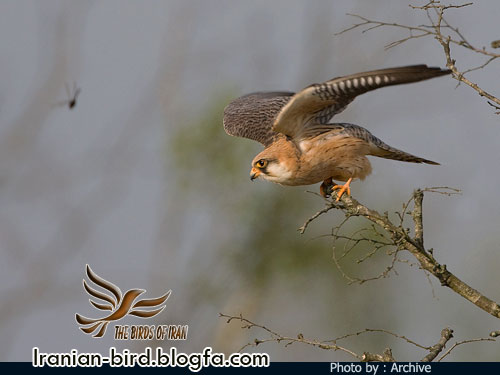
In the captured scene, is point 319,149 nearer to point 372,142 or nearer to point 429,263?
point 372,142

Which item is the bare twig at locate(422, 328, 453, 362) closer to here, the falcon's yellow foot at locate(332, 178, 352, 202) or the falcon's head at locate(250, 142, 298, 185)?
the falcon's yellow foot at locate(332, 178, 352, 202)

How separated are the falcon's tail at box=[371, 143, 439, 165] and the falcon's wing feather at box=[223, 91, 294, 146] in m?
0.92

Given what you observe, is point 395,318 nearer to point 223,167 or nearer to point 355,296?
point 355,296

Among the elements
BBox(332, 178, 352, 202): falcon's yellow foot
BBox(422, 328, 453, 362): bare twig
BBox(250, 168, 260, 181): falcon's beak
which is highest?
BBox(250, 168, 260, 181): falcon's beak

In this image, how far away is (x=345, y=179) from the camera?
6.71 meters

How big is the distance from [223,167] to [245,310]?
2.88 meters

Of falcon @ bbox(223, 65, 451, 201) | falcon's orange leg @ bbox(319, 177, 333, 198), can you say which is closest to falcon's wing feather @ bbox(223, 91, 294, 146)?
falcon @ bbox(223, 65, 451, 201)

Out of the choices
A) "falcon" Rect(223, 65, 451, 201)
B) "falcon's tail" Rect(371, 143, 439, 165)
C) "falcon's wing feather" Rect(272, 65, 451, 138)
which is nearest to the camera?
"falcon's wing feather" Rect(272, 65, 451, 138)

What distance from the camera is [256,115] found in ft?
25.2

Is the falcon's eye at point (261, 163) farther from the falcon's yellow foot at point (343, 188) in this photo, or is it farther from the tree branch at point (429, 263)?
the tree branch at point (429, 263)

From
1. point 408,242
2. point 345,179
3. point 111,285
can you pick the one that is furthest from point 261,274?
point 408,242

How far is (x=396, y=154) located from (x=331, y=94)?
945 mm

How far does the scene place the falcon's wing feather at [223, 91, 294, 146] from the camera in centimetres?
742

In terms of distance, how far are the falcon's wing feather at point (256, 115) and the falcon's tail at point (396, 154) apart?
3.02 feet
